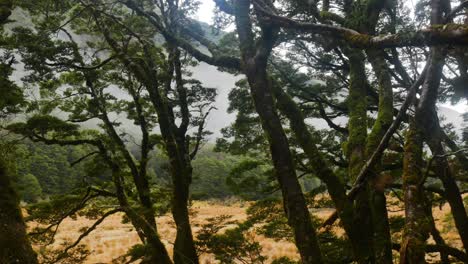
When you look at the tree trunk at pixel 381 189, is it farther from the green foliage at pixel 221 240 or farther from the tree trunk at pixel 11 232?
the green foliage at pixel 221 240

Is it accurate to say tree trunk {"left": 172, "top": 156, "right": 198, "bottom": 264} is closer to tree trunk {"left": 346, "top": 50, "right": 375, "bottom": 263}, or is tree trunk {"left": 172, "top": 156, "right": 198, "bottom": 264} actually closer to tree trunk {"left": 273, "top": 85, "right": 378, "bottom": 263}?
tree trunk {"left": 273, "top": 85, "right": 378, "bottom": 263}

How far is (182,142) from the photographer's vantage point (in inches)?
366

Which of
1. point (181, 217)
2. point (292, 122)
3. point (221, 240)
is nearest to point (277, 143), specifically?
point (292, 122)

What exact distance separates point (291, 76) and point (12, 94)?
655cm

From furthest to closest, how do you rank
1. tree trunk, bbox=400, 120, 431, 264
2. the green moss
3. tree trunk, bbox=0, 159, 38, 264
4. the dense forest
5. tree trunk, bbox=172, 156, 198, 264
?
tree trunk, bbox=172, 156, 198, 264 → the green moss → tree trunk, bbox=0, 159, 38, 264 → the dense forest → tree trunk, bbox=400, 120, 431, 264

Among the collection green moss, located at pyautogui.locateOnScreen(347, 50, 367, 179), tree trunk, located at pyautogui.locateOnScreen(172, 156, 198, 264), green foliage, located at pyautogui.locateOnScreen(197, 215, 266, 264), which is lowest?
green foliage, located at pyautogui.locateOnScreen(197, 215, 266, 264)

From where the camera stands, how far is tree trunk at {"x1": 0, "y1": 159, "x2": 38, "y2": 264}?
13.4 feet

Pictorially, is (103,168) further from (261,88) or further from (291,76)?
(261,88)

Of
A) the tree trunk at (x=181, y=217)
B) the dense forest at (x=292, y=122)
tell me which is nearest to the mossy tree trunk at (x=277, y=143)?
the dense forest at (x=292, y=122)

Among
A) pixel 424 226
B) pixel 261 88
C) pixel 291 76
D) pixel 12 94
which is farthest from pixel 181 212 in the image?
pixel 424 226

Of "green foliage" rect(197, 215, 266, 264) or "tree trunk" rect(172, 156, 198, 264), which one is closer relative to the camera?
"tree trunk" rect(172, 156, 198, 264)

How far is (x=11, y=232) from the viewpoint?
4238 millimetres

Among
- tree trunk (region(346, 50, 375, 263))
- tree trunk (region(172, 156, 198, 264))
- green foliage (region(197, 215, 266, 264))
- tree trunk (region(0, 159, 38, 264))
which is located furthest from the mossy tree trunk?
green foliage (region(197, 215, 266, 264))

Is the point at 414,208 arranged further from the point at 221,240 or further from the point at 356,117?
the point at 221,240
